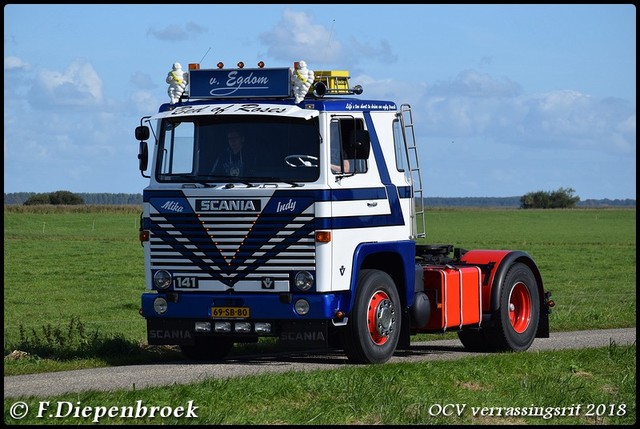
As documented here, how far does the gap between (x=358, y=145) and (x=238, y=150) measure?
58.0 inches

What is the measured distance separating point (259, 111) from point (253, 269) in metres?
1.90

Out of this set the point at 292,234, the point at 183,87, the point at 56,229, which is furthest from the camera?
the point at 56,229

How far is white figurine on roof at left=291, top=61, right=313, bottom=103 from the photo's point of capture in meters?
15.8

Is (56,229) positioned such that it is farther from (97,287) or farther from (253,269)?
(253,269)

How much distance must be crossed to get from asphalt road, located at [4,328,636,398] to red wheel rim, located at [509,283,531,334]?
1.31ft

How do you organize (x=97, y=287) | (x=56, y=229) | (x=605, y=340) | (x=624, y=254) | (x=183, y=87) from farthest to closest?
(x=56, y=229) < (x=624, y=254) < (x=97, y=287) < (x=605, y=340) < (x=183, y=87)

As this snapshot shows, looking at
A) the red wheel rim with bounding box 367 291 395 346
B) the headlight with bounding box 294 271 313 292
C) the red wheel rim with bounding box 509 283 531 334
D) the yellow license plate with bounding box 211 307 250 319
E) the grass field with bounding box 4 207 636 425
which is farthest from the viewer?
the red wheel rim with bounding box 509 283 531 334

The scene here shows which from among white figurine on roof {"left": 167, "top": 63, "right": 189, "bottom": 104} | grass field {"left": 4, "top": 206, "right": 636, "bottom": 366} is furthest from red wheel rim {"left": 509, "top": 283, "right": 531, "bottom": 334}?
white figurine on roof {"left": 167, "top": 63, "right": 189, "bottom": 104}

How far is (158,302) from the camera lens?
15930mm

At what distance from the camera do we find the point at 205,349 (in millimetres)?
17312

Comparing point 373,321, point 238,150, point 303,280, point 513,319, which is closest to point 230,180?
point 238,150

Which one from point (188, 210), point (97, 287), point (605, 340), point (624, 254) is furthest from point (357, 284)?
point (624, 254)

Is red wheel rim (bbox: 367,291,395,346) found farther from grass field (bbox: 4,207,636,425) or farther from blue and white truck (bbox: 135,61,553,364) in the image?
grass field (bbox: 4,207,636,425)

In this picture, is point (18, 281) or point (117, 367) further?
point (18, 281)
